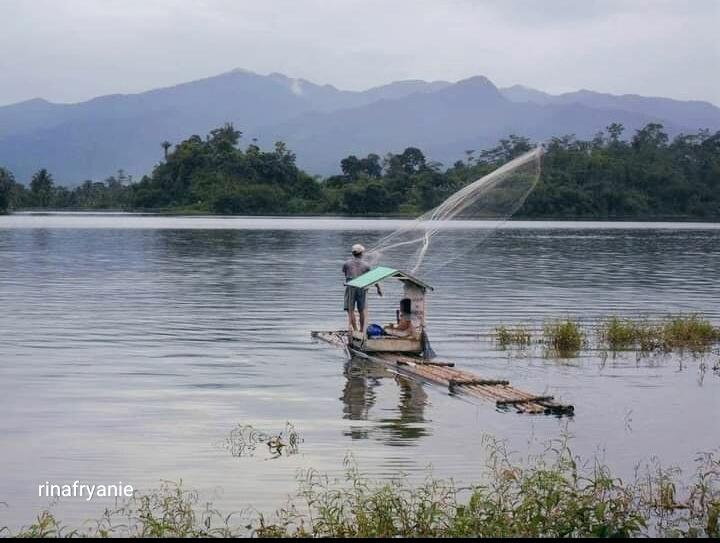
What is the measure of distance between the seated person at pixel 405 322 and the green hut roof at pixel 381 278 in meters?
0.42

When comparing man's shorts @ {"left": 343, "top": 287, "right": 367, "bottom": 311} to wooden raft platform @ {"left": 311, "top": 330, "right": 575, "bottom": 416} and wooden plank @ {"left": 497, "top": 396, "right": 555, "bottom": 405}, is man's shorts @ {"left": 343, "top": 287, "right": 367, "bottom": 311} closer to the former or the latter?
wooden raft platform @ {"left": 311, "top": 330, "right": 575, "bottom": 416}

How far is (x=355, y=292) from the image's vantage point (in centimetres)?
2009

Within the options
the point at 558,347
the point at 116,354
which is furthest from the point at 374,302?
the point at 116,354

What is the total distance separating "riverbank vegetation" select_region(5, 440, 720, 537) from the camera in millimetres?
9367

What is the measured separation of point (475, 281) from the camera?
132ft

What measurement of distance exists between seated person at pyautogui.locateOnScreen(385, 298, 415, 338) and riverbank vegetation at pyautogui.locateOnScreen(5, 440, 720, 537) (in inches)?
287

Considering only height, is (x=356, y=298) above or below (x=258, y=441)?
above

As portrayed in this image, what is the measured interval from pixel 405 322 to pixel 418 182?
111 meters

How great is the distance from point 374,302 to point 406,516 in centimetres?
2276

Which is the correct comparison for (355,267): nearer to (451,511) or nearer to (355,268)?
(355,268)

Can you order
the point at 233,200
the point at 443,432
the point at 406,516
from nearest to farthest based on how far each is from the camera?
the point at 406,516 < the point at 443,432 < the point at 233,200

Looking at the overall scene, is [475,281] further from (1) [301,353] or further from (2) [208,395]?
(2) [208,395]

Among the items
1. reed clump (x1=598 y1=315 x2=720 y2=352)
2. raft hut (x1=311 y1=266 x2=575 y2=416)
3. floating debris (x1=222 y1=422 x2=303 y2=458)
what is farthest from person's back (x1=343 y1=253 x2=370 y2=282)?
floating debris (x1=222 y1=422 x2=303 y2=458)

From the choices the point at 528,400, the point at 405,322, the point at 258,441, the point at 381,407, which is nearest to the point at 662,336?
the point at 405,322
